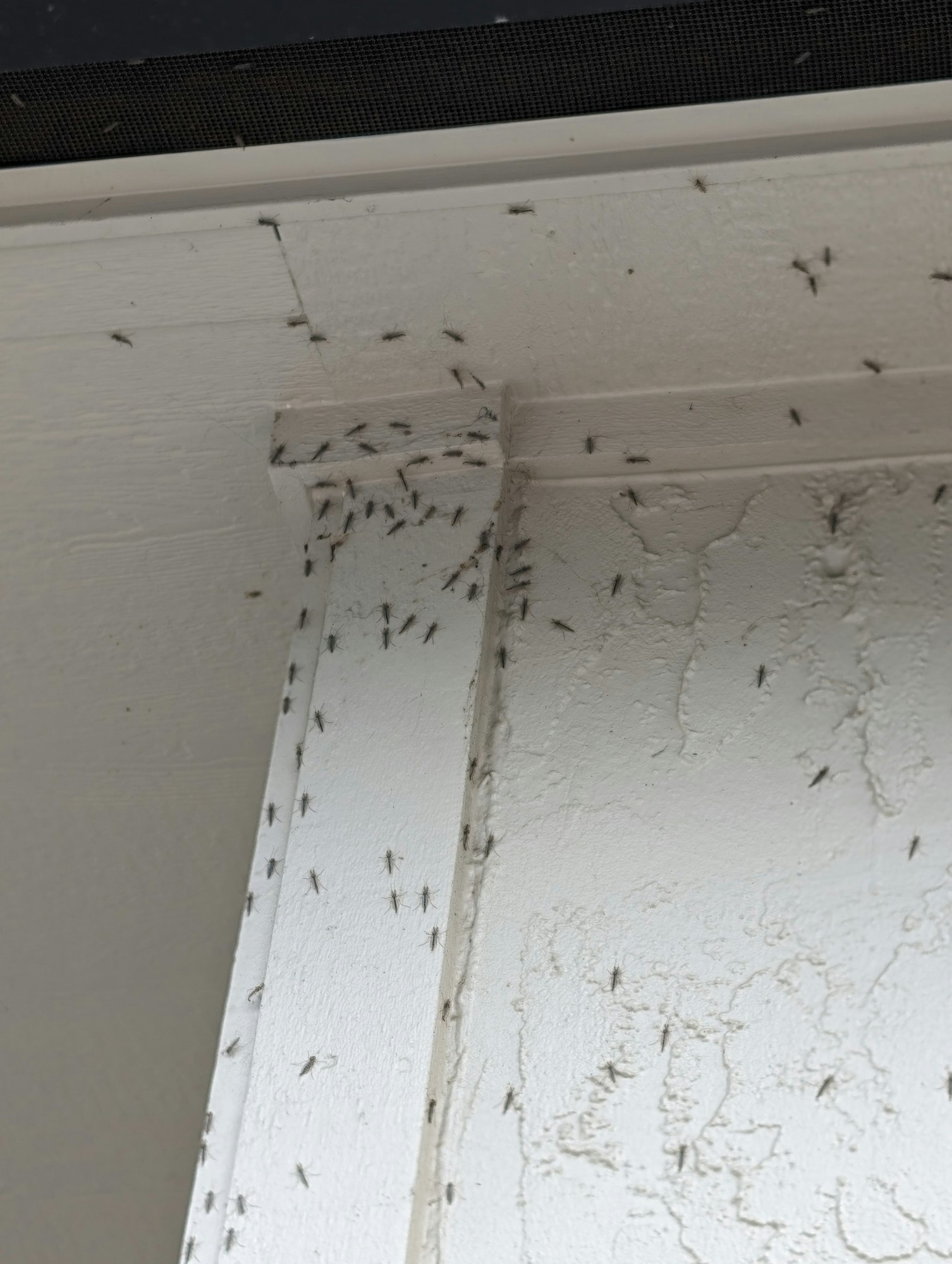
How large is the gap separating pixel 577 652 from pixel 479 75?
136cm

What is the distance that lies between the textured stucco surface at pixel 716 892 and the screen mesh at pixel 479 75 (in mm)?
1057

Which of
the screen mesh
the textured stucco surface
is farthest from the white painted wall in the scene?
the screen mesh

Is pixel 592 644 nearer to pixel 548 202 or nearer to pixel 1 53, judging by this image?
pixel 548 202

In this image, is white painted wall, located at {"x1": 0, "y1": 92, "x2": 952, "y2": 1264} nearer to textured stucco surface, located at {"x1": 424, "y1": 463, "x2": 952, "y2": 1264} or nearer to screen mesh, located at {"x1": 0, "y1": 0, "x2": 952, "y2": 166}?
textured stucco surface, located at {"x1": 424, "y1": 463, "x2": 952, "y2": 1264}

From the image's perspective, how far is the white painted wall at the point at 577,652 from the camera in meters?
2.74

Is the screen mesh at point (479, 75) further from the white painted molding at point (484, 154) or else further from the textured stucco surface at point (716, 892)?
the textured stucco surface at point (716, 892)

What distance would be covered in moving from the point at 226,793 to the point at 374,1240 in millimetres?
2294

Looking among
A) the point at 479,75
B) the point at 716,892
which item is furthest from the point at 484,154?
the point at 716,892

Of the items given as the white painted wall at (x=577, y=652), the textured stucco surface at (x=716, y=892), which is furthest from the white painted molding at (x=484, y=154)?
the textured stucco surface at (x=716, y=892)

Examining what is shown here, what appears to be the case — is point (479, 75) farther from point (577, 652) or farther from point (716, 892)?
point (716, 892)

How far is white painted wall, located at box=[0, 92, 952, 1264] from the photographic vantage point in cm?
274

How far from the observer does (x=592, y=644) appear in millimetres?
3465

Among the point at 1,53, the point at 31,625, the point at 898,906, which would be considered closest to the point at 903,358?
the point at 898,906

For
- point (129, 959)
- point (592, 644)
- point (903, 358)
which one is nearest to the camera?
point (592, 644)
